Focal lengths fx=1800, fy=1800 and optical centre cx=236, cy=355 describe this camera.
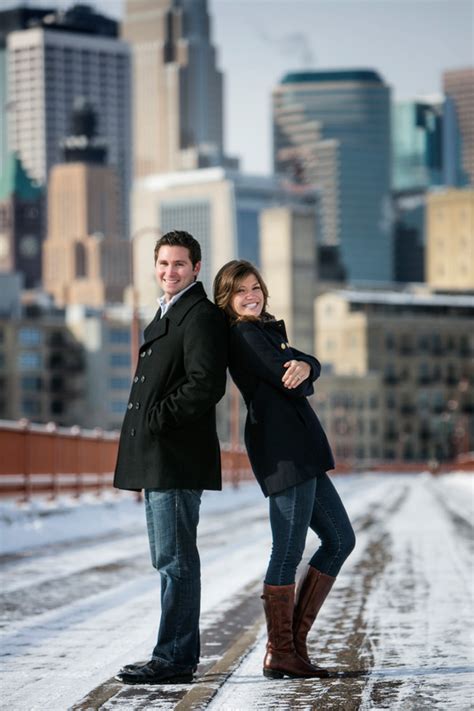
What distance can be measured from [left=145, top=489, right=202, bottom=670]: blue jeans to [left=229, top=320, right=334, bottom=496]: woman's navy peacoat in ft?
1.18

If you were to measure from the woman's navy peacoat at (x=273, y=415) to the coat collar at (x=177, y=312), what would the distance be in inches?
9.1

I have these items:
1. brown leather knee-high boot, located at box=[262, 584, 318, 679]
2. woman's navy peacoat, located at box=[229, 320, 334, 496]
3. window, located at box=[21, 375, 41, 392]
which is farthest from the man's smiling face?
window, located at box=[21, 375, 41, 392]

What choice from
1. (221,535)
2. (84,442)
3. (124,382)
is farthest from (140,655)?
(124,382)

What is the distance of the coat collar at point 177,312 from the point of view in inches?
317

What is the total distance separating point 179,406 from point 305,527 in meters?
0.86

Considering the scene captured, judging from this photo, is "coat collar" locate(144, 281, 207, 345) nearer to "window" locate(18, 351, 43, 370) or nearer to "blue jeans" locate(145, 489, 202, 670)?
"blue jeans" locate(145, 489, 202, 670)

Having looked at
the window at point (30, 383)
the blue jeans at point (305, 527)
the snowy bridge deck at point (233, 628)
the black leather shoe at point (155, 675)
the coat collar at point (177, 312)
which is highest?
the coat collar at point (177, 312)

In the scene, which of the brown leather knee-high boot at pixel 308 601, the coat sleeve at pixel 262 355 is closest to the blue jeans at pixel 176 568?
the brown leather knee-high boot at pixel 308 601

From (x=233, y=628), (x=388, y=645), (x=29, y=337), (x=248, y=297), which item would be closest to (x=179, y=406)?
(x=248, y=297)

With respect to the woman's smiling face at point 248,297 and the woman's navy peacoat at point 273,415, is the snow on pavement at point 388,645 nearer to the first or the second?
the woman's navy peacoat at point 273,415

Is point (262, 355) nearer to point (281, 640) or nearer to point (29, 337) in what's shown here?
point (281, 640)

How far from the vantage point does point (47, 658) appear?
8836 millimetres

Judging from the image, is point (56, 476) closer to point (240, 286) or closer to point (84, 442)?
point (84, 442)

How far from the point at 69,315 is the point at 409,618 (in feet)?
529
